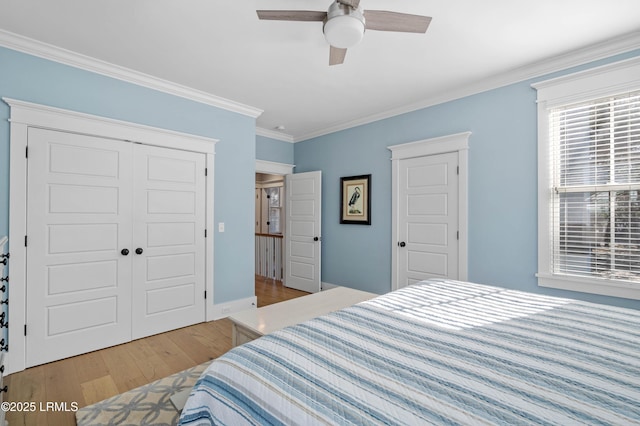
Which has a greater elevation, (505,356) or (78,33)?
(78,33)

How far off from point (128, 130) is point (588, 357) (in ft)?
12.0

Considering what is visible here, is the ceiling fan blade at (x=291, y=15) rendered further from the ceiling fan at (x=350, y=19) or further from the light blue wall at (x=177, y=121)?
the light blue wall at (x=177, y=121)

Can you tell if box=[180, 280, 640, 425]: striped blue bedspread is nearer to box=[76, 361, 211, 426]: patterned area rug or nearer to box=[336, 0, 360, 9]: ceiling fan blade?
box=[76, 361, 211, 426]: patterned area rug

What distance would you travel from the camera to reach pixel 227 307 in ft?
12.2

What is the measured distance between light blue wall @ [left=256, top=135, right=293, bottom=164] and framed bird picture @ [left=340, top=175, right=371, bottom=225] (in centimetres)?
126

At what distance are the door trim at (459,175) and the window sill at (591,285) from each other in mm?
732

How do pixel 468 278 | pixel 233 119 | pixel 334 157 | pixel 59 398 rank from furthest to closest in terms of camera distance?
1. pixel 334 157
2. pixel 233 119
3. pixel 468 278
4. pixel 59 398

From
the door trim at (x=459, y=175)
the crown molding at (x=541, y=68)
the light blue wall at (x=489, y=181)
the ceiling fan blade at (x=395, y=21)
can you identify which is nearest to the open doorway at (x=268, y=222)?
the light blue wall at (x=489, y=181)

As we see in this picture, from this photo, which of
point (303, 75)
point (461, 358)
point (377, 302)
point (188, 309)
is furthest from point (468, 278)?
point (188, 309)

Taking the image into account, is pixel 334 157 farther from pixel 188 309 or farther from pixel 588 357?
pixel 588 357

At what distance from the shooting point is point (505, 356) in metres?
1.09

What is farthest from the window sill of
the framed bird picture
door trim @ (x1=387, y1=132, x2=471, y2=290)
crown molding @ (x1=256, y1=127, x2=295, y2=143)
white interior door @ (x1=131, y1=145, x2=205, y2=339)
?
crown molding @ (x1=256, y1=127, x2=295, y2=143)

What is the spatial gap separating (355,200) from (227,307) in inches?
90.0

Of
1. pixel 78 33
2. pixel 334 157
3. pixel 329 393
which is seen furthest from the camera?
pixel 334 157
